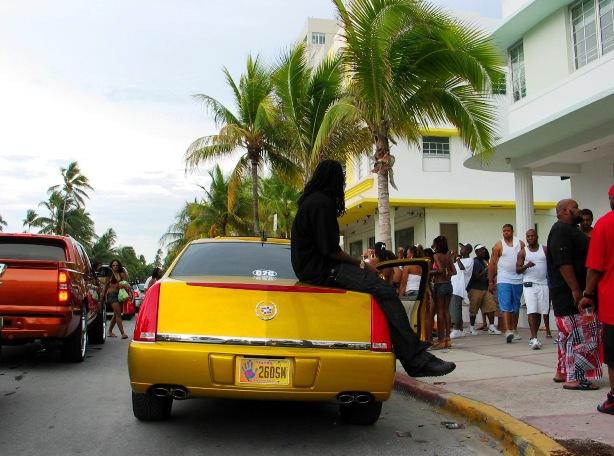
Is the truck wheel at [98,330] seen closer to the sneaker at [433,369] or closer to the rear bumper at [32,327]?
the rear bumper at [32,327]

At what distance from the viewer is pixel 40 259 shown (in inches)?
335

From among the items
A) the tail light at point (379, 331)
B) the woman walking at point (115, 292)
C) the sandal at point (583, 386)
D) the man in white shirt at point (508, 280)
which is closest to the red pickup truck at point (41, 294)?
the woman walking at point (115, 292)

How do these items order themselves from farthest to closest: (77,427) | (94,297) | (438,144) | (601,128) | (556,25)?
(438,144), (556,25), (601,128), (94,297), (77,427)

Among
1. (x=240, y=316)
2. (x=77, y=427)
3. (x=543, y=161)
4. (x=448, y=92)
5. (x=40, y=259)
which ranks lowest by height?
(x=77, y=427)

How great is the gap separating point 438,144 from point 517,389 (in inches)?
773

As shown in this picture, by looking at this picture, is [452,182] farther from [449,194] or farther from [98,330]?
[98,330]

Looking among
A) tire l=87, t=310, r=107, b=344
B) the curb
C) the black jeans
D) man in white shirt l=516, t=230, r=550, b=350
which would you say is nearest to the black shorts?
the curb

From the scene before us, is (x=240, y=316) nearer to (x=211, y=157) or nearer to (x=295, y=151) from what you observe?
(x=295, y=151)

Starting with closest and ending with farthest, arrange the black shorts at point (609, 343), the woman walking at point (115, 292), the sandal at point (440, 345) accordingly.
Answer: the black shorts at point (609, 343), the sandal at point (440, 345), the woman walking at point (115, 292)

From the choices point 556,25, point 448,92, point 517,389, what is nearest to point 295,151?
point 448,92

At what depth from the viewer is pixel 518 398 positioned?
5711 millimetres

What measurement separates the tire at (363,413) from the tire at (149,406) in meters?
1.51

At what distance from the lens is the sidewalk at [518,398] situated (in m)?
4.45

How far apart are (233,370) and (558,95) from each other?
11.5 meters
